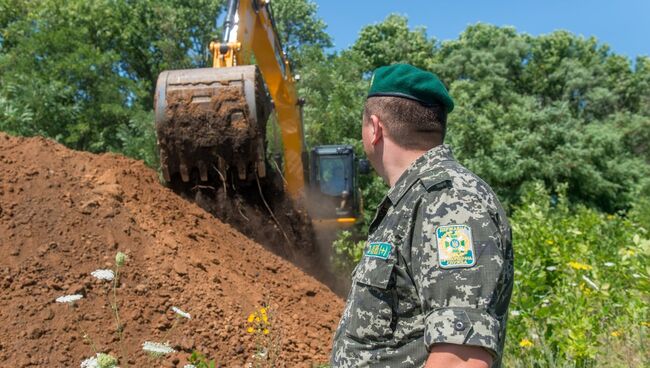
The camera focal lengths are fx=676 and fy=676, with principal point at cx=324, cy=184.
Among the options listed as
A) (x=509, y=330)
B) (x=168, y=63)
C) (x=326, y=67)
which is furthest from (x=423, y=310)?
(x=168, y=63)

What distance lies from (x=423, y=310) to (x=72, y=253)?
12.9ft

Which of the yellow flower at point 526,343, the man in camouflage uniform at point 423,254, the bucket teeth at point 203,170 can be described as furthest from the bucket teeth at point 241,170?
the man in camouflage uniform at point 423,254

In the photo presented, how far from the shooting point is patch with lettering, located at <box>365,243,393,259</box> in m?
1.83

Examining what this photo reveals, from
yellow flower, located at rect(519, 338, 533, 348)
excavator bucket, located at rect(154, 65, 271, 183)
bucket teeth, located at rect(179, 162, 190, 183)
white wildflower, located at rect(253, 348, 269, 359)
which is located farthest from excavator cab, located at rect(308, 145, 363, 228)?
yellow flower, located at rect(519, 338, 533, 348)

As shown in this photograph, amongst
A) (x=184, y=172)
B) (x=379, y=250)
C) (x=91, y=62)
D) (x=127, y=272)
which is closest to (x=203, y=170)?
(x=184, y=172)

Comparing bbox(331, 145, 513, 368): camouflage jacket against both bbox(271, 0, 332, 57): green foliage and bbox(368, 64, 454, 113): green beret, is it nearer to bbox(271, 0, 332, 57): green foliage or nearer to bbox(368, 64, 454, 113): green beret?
bbox(368, 64, 454, 113): green beret

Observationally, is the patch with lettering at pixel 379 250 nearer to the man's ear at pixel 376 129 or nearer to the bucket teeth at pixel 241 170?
the man's ear at pixel 376 129

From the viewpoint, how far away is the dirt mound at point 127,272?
418 centimetres

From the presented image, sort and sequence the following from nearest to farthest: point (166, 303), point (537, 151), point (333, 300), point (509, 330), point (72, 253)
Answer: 1. point (509, 330)
2. point (166, 303)
3. point (72, 253)
4. point (333, 300)
5. point (537, 151)

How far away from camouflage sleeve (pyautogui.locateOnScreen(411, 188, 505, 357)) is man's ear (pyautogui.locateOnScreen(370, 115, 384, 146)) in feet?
1.06

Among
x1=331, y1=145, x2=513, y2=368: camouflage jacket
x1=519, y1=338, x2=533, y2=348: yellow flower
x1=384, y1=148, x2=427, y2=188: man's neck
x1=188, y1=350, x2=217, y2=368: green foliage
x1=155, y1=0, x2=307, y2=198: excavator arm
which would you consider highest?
x1=384, y1=148, x2=427, y2=188: man's neck

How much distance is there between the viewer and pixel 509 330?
4.12 m

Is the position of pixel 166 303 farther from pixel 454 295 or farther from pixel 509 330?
pixel 454 295

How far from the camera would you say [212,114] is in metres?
6.60
